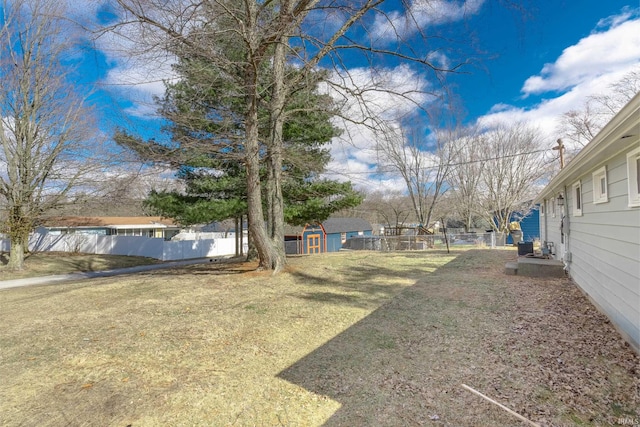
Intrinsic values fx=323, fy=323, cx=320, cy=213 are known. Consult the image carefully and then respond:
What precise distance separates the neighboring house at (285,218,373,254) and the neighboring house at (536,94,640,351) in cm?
1901

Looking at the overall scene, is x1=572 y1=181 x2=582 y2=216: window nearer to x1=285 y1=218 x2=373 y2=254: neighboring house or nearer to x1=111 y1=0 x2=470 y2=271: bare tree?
x1=111 y1=0 x2=470 y2=271: bare tree

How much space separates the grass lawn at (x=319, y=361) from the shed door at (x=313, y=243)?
2102cm

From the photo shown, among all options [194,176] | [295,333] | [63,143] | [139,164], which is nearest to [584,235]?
[295,333]

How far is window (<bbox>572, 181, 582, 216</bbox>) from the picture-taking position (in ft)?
19.7

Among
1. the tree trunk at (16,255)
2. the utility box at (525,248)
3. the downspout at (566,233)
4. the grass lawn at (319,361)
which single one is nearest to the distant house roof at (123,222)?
the tree trunk at (16,255)

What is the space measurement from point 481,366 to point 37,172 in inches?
668

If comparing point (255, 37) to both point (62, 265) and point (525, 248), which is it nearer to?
point (525, 248)

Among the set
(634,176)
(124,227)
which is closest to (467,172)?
(634,176)

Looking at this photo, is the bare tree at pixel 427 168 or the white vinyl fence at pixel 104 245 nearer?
the white vinyl fence at pixel 104 245

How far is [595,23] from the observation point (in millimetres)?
5117

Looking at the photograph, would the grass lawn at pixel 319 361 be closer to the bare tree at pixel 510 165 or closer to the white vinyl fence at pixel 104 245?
the white vinyl fence at pixel 104 245

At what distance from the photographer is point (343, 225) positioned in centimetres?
3195

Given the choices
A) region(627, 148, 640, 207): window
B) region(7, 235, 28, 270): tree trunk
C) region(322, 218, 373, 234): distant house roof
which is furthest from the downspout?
region(322, 218, 373, 234): distant house roof

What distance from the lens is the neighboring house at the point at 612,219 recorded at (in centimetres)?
323
